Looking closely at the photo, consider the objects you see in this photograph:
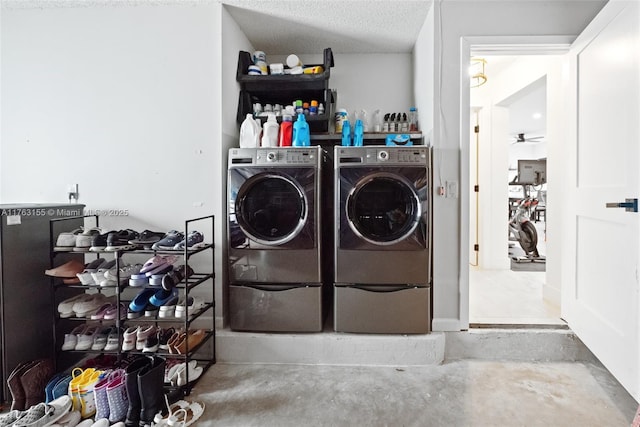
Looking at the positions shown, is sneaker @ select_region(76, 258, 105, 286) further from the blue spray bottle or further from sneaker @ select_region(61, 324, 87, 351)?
the blue spray bottle

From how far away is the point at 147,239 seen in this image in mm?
2021

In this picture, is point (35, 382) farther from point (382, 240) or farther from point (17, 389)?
point (382, 240)

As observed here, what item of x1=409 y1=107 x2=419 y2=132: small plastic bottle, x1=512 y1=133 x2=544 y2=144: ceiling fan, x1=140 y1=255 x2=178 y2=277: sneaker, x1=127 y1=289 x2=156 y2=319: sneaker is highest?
x1=512 y1=133 x2=544 y2=144: ceiling fan

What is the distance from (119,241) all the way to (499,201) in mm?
4043

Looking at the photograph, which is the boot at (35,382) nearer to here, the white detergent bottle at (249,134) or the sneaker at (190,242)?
the sneaker at (190,242)

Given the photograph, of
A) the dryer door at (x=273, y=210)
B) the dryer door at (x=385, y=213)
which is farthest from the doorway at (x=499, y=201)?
the dryer door at (x=273, y=210)

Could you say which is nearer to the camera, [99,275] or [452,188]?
[99,275]

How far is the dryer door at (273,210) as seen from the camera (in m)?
2.19

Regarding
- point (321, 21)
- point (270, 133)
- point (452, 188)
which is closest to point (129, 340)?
point (270, 133)

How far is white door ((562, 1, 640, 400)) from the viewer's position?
5.18ft

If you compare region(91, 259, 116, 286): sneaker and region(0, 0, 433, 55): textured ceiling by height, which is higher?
region(0, 0, 433, 55): textured ceiling

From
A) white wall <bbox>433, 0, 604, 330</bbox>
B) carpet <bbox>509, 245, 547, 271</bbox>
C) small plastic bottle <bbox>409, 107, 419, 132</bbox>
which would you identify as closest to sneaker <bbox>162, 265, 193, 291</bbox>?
white wall <bbox>433, 0, 604, 330</bbox>

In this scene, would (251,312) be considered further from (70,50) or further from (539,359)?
(70,50)

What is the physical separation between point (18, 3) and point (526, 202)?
20.2 feet
